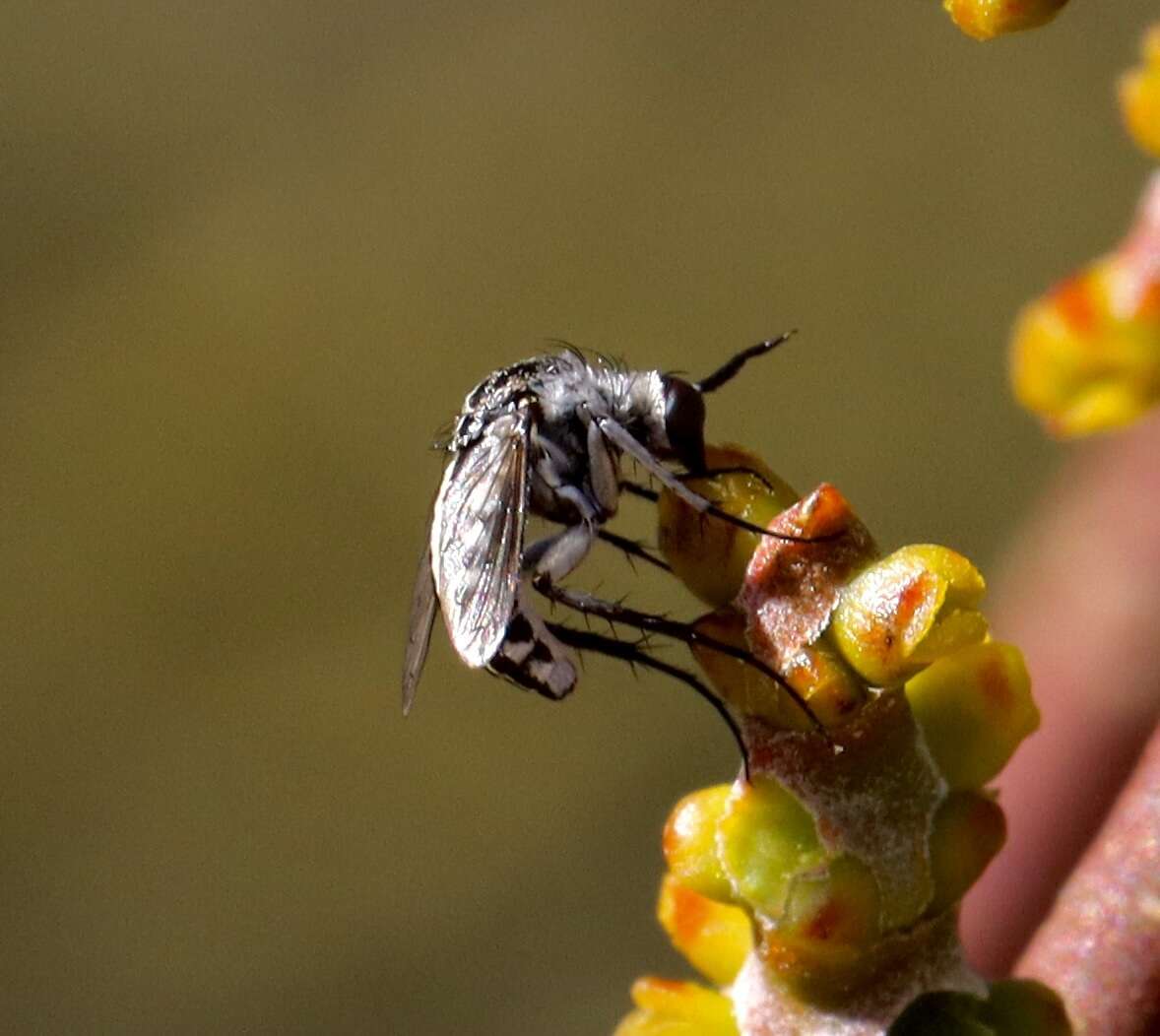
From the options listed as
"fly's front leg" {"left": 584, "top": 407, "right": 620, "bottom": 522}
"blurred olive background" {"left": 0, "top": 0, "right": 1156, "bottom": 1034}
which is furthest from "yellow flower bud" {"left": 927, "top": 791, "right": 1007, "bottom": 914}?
"blurred olive background" {"left": 0, "top": 0, "right": 1156, "bottom": 1034}

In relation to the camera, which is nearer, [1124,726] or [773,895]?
[773,895]

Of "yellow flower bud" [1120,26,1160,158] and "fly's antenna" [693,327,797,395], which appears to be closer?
"yellow flower bud" [1120,26,1160,158]

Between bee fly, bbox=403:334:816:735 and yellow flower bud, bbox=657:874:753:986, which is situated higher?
bee fly, bbox=403:334:816:735

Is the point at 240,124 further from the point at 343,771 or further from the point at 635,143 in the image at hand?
the point at 343,771

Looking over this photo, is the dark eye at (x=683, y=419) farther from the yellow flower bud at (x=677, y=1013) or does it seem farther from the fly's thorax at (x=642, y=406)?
the yellow flower bud at (x=677, y=1013)


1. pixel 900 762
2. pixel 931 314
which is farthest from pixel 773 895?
pixel 931 314

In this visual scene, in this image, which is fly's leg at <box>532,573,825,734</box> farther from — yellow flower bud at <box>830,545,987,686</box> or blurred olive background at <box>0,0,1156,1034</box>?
blurred olive background at <box>0,0,1156,1034</box>
